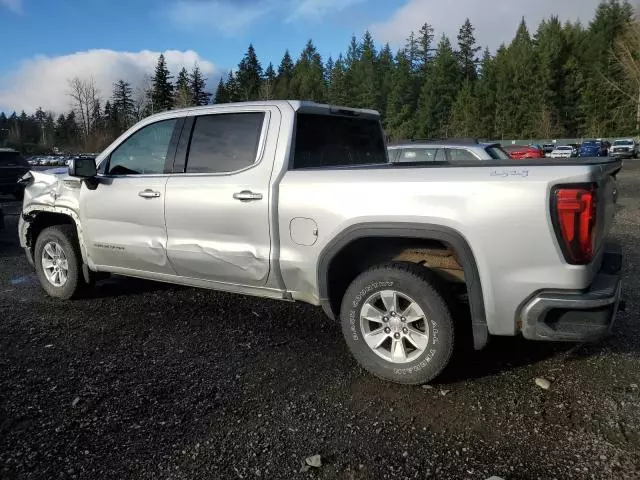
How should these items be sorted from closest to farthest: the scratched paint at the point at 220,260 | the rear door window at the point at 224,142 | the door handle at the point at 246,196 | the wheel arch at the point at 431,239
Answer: the wheel arch at the point at 431,239, the door handle at the point at 246,196, the scratched paint at the point at 220,260, the rear door window at the point at 224,142

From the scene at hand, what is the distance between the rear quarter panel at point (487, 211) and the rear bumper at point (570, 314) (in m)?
0.06

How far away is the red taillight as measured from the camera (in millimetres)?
3047

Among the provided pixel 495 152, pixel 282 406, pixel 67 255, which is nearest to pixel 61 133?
pixel 495 152

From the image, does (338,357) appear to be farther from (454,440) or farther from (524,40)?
(524,40)

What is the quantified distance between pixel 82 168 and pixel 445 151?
6895mm

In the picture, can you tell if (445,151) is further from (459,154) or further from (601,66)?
(601,66)

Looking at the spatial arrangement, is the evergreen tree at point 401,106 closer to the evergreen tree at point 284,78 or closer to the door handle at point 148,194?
the evergreen tree at point 284,78

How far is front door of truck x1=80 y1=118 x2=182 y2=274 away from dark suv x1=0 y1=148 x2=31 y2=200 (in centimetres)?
1301

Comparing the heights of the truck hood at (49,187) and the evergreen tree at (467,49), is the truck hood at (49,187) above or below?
below

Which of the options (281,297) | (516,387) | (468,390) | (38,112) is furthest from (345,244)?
(38,112)

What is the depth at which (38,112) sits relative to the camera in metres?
110

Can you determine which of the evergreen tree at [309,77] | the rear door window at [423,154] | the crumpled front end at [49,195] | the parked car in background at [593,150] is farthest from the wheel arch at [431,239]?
the evergreen tree at [309,77]

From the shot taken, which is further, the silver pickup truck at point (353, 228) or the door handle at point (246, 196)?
the door handle at point (246, 196)

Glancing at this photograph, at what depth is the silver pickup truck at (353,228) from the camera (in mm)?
3189
